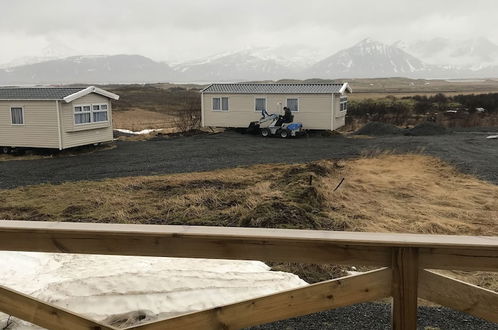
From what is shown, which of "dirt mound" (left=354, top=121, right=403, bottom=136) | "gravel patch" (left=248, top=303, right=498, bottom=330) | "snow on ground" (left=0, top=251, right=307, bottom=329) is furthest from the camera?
"dirt mound" (left=354, top=121, right=403, bottom=136)

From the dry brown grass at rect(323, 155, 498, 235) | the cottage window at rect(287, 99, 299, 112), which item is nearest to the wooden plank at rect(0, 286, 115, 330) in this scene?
the dry brown grass at rect(323, 155, 498, 235)

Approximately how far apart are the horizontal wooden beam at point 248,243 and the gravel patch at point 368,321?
1736 millimetres

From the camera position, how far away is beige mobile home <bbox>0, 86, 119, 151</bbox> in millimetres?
16734

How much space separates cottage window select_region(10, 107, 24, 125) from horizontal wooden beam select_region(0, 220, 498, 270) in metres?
17.0

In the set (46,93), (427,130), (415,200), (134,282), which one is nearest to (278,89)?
(427,130)

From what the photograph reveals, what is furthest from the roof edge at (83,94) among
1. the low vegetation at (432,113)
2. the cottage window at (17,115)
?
the low vegetation at (432,113)

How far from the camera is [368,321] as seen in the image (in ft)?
11.4

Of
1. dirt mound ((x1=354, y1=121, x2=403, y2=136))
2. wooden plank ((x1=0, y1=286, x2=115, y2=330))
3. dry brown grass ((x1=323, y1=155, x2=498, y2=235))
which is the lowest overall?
dry brown grass ((x1=323, y1=155, x2=498, y2=235))

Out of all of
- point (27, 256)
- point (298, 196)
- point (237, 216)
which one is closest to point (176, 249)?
point (27, 256)

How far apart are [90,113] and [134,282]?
49.5 feet

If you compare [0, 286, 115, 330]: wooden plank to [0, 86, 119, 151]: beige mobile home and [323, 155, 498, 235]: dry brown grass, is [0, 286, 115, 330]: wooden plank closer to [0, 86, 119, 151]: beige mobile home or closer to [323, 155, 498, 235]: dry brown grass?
[323, 155, 498, 235]: dry brown grass

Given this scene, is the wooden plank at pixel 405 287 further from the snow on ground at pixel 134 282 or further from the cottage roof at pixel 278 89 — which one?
the cottage roof at pixel 278 89

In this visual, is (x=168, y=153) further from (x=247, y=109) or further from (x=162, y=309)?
(x=162, y=309)

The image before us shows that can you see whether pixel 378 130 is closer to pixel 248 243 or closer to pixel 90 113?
pixel 90 113
